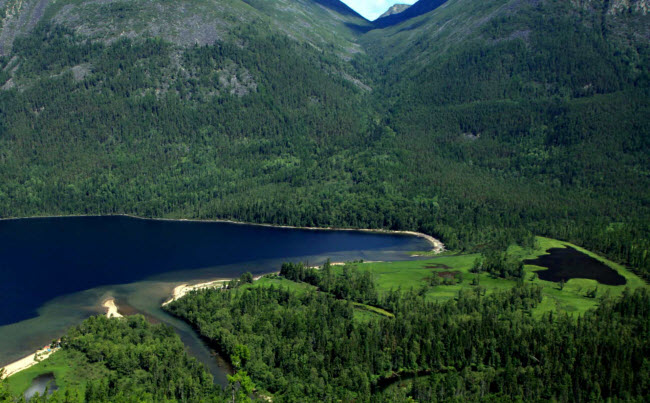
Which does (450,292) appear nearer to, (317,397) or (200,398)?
(317,397)

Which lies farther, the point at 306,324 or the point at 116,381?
the point at 306,324

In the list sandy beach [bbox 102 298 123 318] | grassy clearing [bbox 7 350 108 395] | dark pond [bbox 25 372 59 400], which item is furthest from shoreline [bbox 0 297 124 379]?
sandy beach [bbox 102 298 123 318]

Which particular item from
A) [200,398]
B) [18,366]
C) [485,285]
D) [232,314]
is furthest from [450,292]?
[18,366]

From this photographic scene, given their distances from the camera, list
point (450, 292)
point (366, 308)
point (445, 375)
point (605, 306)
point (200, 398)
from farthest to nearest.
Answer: point (450, 292), point (366, 308), point (605, 306), point (445, 375), point (200, 398)

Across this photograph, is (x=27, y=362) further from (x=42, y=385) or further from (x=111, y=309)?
(x=111, y=309)

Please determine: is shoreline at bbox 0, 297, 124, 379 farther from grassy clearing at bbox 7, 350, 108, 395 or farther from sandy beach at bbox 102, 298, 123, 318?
sandy beach at bbox 102, 298, 123, 318

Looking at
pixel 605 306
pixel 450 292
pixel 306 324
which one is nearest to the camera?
pixel 306 324

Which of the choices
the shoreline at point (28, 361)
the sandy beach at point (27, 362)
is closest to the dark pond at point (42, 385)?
the shoreline at point (28, 361)
